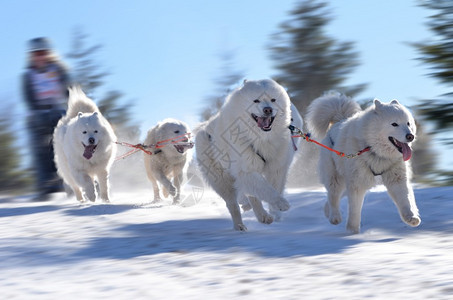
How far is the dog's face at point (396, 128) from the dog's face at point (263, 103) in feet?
2.91

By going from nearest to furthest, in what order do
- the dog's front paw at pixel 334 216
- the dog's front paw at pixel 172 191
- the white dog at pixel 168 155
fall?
the dog's front paw at pixel 334 216 < the dog's front paw at pixel 172 191 < the white dog at pixel 168 155

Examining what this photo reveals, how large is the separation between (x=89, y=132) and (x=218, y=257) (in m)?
4.87

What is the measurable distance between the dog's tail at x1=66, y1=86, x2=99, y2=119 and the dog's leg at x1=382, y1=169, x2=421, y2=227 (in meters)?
5.34

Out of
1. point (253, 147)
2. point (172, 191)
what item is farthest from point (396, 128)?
point (172, 191)

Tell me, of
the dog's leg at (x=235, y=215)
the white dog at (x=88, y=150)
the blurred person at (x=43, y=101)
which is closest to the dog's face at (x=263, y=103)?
the dog's leg at (x=235, y=215)

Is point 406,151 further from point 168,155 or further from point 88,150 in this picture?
point 88,150

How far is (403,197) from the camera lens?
17.6 ft

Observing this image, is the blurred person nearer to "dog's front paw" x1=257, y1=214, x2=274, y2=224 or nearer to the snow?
the snow

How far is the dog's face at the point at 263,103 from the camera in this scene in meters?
5.52

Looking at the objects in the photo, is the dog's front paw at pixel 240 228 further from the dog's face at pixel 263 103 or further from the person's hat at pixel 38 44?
the person's hat at pixel 38 44

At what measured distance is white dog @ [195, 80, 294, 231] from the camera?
553 cm

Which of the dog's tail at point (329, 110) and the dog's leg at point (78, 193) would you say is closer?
the dog's tail at point (329, 110)

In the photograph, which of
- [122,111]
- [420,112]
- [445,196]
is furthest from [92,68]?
[445,196]

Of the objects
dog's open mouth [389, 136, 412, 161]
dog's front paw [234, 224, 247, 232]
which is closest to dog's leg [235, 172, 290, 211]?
dog's front paw [234, 224, 247, 232]
